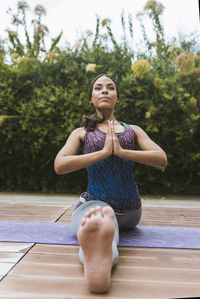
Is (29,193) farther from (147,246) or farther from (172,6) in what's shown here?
(172,6)

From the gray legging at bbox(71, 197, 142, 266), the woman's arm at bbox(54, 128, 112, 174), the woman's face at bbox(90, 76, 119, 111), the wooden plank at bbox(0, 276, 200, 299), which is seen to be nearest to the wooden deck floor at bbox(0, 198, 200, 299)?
the wooden plank at bbox(0, 276, 200, 299)

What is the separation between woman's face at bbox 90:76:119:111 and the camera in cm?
197

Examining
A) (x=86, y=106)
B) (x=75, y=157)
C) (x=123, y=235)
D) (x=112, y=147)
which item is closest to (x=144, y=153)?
(x=112, y=147)

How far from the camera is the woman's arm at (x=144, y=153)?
1.70 m

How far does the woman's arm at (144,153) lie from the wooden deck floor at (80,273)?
549mm

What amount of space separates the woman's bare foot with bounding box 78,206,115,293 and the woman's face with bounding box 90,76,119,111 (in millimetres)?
939

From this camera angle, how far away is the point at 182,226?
241 centimetres

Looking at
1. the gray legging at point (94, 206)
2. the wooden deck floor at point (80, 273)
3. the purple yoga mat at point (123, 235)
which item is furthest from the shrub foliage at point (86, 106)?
the wooden deck floor at point (80, 273)

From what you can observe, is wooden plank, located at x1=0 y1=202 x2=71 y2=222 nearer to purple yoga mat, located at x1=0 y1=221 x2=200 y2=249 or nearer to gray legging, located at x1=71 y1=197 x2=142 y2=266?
purple yoga mat, located at x1=0 y1=221 x2=200 y2=249

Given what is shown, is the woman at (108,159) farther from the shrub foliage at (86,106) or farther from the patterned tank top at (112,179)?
the shrub foliage at (86,106)

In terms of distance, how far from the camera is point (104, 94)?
1.98 m

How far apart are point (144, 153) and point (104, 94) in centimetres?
53

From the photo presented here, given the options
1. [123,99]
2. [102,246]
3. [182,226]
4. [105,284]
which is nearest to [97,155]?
[102,246]

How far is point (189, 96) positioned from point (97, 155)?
2.98 metres
